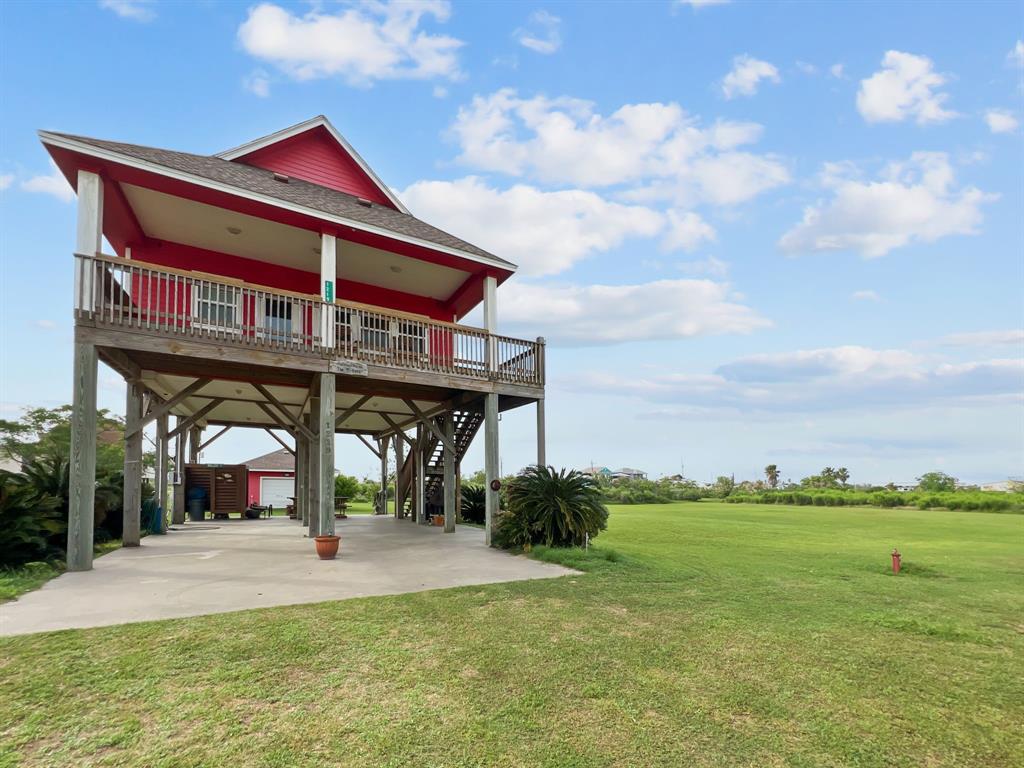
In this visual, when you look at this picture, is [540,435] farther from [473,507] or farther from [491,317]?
[473,507]

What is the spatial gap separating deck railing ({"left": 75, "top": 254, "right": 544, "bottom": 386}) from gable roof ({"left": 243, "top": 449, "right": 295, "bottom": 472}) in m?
20.5

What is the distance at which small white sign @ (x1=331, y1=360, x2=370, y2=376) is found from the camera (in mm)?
10266

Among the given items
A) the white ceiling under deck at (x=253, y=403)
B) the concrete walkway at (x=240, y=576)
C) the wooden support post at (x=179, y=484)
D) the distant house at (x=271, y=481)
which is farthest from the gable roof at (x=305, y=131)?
the distant house at (x=271, y=481)

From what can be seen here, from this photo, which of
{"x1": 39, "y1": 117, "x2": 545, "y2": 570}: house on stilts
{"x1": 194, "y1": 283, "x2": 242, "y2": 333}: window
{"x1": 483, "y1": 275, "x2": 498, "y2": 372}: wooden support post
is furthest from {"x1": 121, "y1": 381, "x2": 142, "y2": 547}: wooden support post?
{"x1": 483, "y1": 275, "x2": 498, "y2": 372}: wooden support post

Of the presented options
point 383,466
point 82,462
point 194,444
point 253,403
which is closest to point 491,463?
point 82,462

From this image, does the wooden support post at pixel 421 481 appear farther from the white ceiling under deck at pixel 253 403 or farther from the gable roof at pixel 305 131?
the gable roof at pixel 305 131

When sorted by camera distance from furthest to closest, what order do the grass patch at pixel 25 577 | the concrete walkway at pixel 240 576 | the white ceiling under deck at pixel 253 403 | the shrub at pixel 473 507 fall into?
the shrub at pixel 473 507 → the white ceiling under deck at pixel 253 403 → the grass patch at pixel 25 577 → the concrete walkway at pixel 240 576

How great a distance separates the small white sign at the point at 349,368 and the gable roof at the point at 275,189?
2880 millimetres

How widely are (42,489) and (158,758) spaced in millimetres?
9244

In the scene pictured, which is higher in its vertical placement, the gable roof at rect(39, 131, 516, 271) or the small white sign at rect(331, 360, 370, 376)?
the gable roof at rect(39, 131, 516, 271)

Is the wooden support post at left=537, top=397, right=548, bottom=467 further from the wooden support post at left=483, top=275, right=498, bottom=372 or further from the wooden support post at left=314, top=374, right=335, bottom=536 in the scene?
the wooden support post at left=314, top=374, right=335, bottom=536

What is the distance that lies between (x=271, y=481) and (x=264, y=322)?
74.2 feet

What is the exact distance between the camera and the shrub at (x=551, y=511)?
33.5 feet

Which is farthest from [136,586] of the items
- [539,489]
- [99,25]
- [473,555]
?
[99,25]
